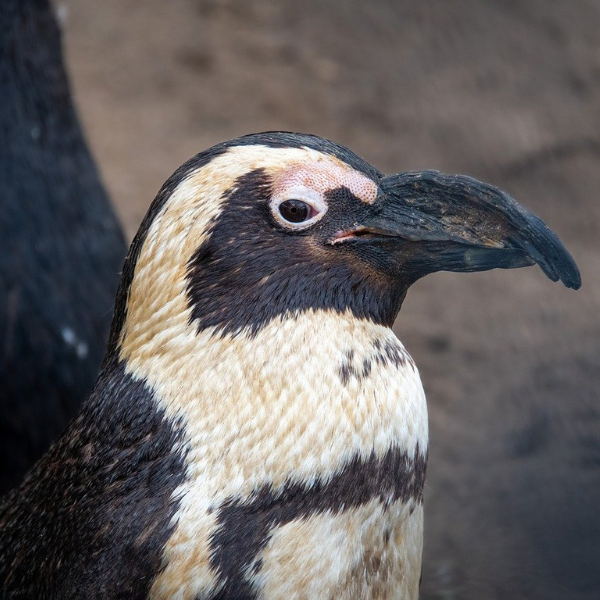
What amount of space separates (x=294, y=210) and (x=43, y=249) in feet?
3.93

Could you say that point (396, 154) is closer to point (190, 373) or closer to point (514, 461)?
point (514, 461)

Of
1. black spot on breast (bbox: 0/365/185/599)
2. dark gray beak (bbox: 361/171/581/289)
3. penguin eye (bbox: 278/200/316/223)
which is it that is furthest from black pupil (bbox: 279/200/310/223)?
black spot on breast (bbox: 0/365/185/599)

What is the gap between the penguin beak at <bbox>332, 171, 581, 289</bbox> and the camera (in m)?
1.50

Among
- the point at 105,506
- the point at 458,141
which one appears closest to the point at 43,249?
the point at 105,506

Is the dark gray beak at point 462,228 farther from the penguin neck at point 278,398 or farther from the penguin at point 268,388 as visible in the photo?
the penguin neck at point 278,398

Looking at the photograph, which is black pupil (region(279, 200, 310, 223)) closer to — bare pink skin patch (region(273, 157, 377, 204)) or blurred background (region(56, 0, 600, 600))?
bare pink skin patch (region(273, 157, 377, 204))

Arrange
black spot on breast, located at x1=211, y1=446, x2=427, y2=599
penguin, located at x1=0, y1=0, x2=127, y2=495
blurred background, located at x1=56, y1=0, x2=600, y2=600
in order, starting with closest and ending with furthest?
black spot on breast, located at x1=211, y1=446, x2=427, y2=599 → penguin, located at x1=0, y1=0, x2=127, y2=495 → blurred background, located at x1=56, y1=0, x2=600, y2=600

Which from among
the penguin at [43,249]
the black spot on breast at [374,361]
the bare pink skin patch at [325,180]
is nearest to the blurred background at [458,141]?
the penguin at [43,249]

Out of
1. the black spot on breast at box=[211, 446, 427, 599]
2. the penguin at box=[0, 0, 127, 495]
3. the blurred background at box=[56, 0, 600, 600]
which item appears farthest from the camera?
the blurred background at box=[56, 0, 600, 600]

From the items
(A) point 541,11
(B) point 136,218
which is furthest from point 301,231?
(A) point 541,11

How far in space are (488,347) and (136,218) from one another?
63.0 inches

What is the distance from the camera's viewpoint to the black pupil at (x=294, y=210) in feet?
4.83

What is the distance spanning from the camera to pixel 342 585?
147cm

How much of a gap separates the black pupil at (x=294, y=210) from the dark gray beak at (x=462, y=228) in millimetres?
105
